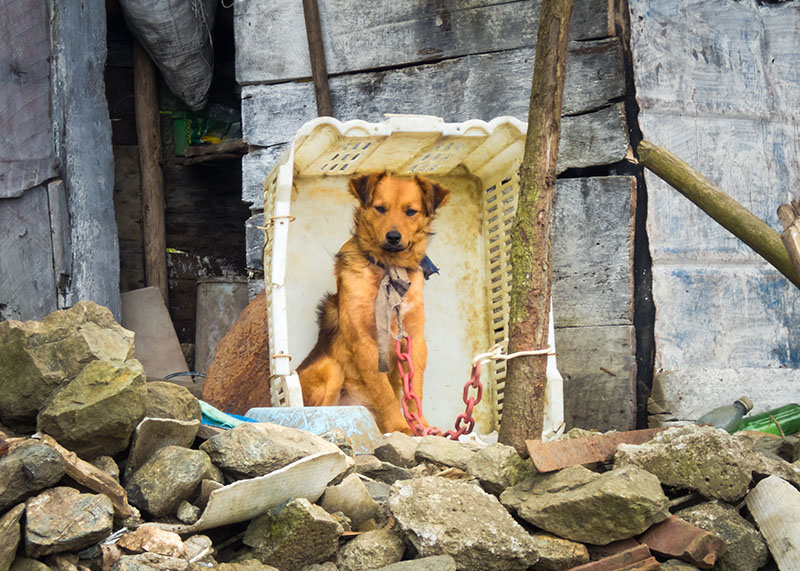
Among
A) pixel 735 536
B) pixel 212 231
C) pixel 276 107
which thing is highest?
pixel 276 107

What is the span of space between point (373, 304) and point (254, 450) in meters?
1.73

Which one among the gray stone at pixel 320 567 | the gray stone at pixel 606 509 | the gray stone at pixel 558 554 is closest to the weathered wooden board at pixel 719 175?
the gray stone at pixel 606 509

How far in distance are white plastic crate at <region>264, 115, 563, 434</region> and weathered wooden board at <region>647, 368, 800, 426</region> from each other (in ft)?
2.61

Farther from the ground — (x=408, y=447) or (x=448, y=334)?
(x=448, y=334)

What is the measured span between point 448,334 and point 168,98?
2616 mm

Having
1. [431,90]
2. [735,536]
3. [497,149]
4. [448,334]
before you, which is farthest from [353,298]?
[735,536]

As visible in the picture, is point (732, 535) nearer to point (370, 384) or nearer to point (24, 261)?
point (370, 384)

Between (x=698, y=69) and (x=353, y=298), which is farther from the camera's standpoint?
(x=698, y=69)

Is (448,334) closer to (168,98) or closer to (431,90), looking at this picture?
(431,90)

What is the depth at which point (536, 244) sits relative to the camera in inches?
115

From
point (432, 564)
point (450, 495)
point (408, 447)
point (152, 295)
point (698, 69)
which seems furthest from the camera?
point (152, 295)

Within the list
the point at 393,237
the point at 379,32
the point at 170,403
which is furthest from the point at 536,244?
the point at 379,32

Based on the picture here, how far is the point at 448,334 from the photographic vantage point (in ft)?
13.7

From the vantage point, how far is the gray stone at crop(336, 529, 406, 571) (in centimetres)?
217
